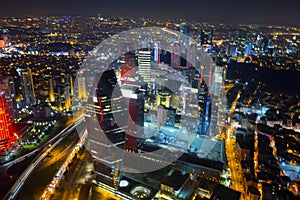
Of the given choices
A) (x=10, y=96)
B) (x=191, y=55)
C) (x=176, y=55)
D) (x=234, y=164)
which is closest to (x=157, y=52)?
(x=176, y=55)

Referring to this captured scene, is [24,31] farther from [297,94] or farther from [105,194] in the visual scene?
[297,94]

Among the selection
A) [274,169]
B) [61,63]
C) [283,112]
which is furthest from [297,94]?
[61,63]

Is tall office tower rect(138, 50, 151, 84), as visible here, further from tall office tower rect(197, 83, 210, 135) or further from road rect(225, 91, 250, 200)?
road rect(225, 91, 250, 200)

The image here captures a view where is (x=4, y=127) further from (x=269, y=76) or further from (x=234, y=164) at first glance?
(x=269, y=76)

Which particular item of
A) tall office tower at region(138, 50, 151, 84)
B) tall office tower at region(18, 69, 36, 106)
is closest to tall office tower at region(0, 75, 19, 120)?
tall office tower at region(18, 69, 36, 106)

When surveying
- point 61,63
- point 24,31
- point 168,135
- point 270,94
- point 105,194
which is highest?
point 24,31

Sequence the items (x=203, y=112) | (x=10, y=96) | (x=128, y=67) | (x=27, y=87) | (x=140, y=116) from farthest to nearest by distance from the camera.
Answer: (x=128, y=67)
(x=27, y=87)
(x=203, y=112)
(x=10, y=96)
(x=140, y=116)
